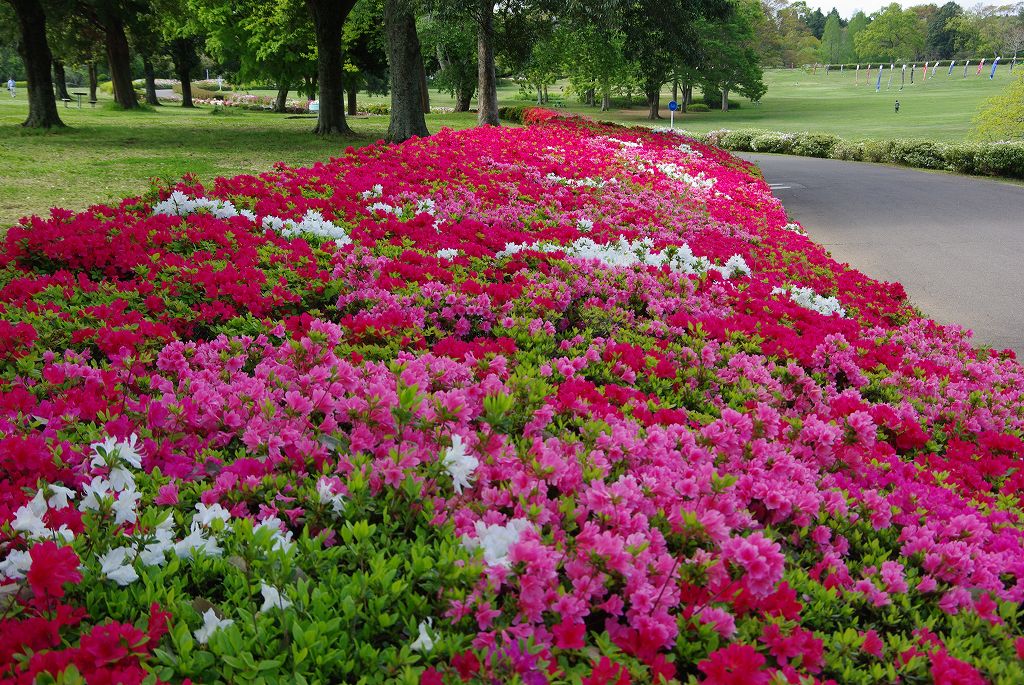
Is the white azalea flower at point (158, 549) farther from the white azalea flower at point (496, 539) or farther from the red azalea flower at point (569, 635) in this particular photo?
the red azalea flower at point (569, 635)

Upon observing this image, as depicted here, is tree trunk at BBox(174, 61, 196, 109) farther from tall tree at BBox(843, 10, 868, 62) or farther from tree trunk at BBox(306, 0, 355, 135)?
tall tree at BBox(843, 10, 868, 62)

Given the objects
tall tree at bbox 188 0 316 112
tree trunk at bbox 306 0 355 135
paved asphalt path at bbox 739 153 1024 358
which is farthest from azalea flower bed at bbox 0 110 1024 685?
tall tree at bbox 188 0 316 112

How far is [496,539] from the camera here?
6.86ft

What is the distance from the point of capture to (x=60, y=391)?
119 inches

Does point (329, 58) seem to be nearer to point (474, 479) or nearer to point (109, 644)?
point (474, 479)

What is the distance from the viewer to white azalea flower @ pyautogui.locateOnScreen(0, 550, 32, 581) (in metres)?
1.85

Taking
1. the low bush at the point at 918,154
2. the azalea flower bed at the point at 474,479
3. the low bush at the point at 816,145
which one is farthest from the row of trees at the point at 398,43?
the azalea flower bed at the point at 474,479

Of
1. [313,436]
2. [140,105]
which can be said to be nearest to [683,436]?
[313,436]

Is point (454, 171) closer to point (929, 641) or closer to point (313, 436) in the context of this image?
point (313, 436)

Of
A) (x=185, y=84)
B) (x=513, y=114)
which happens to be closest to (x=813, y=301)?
(x=513, y=114)

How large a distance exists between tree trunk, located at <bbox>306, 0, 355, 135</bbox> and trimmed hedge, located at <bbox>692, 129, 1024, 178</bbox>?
18073 mm

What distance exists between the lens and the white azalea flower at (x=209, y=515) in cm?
214

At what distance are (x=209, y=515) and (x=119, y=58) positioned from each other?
3917 centimetres

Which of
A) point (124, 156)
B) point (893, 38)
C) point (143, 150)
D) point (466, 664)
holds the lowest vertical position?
point (466, 664)
